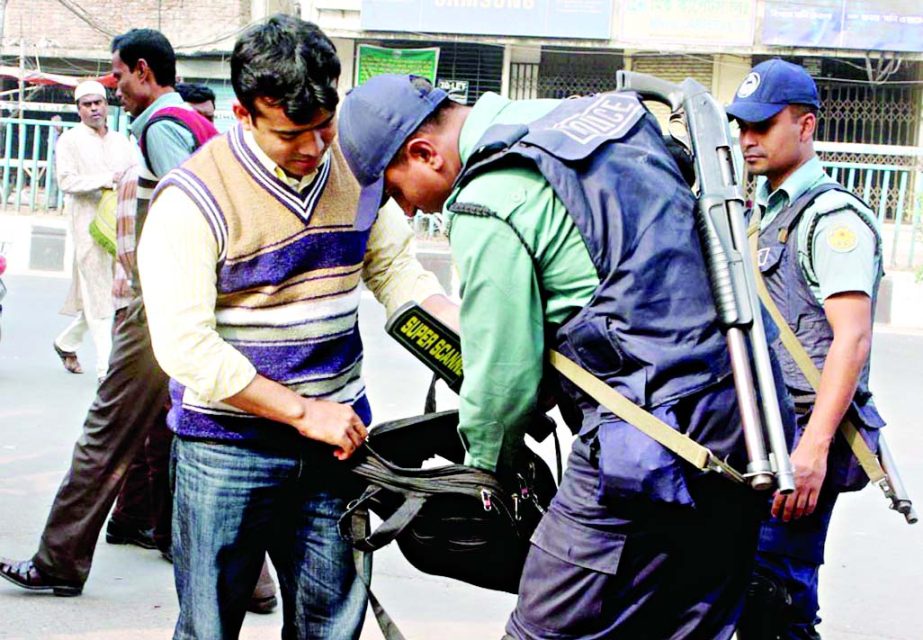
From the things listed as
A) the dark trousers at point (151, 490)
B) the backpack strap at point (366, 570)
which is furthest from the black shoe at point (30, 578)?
the backpack strap at point (366, 570)

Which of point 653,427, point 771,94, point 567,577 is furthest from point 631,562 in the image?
point 771,94

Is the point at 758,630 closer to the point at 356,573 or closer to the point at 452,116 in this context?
the point at 356,573

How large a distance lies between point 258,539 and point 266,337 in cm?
45

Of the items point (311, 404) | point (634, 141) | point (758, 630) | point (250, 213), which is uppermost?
point (634, 141)

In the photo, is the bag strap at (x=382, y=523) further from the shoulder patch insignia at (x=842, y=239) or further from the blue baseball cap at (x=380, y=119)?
the shoulder patch insignia at (x=842, y=239)

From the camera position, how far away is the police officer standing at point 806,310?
3.00 meters

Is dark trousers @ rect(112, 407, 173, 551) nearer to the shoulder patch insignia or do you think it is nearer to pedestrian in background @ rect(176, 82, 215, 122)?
pedestrian in background @ rect(176, 82, 215, 122)

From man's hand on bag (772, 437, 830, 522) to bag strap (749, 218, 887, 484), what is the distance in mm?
156

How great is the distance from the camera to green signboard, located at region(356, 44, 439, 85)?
18.2 meters

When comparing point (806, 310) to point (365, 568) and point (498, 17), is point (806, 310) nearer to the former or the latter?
point (365, 568)

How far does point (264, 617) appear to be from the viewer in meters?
4.15

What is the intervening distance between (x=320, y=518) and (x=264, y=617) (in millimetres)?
1466

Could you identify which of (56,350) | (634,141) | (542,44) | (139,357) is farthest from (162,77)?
(542,44)

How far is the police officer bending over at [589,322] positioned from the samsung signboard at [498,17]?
15.5 m
